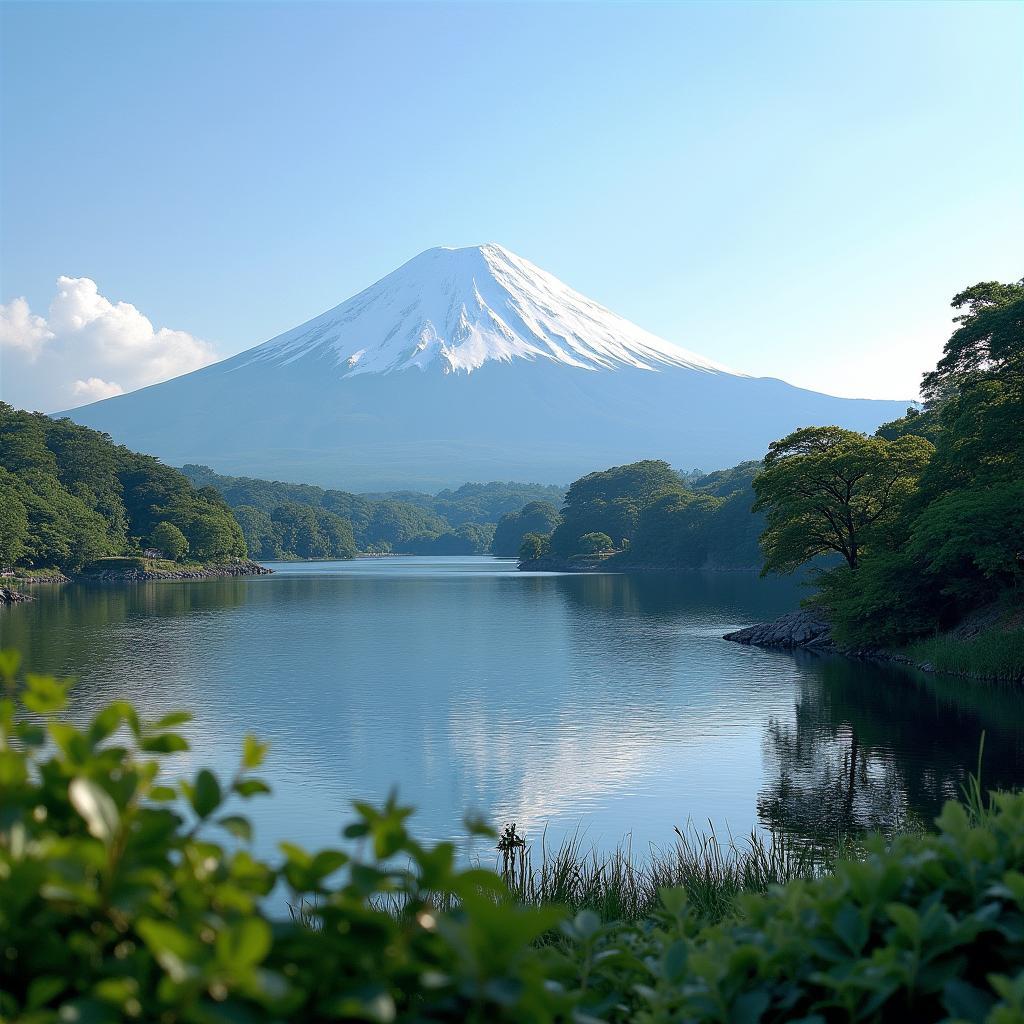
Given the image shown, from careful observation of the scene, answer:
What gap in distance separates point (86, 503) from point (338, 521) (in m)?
63.7

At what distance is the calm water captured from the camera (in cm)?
1415

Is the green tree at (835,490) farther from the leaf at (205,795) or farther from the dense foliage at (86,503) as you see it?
the dense foliage at (86,503)

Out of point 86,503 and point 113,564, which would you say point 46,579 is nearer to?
point 113,564

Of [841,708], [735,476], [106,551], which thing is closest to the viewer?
[841,708]

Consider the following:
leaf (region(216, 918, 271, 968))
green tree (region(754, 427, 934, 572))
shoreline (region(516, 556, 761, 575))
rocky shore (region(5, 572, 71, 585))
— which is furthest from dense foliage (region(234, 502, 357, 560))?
leaf (region(216, 918, 271, 968))

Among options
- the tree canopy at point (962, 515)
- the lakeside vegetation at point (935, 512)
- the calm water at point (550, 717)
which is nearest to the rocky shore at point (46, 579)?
the calm water at point (550, 717)

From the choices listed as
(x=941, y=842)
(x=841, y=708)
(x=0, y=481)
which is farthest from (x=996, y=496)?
(x=0, y=481)

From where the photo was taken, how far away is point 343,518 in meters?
157

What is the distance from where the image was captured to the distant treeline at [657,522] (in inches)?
3457

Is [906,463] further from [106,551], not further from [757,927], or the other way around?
[106,551]

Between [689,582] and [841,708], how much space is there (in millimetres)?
51666

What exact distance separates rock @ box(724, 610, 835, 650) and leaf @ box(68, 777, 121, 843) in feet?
104

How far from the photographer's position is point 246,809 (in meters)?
12.9

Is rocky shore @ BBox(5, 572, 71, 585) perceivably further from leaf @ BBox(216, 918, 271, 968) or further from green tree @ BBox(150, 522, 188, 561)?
leaf @ BBox(216, 918, 271, 968)
